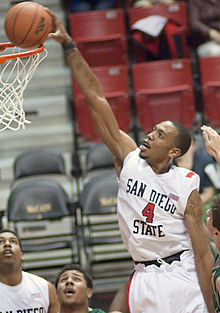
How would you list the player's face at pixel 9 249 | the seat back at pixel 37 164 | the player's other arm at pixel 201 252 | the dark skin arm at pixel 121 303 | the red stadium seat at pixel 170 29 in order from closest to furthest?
the player's other arm at pixel 201 252, the dark skin arm at pixel 121 303, the player's face at pixel 9 249, the seat back at pixel 37 164, the red stadium seat at pixel 170 29

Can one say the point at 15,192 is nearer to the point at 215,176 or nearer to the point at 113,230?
the point at 113,230

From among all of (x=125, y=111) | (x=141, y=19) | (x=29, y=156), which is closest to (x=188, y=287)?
(x=29, y=156)

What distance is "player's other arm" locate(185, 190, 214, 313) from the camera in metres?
3.62

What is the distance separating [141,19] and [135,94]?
3.27 feet

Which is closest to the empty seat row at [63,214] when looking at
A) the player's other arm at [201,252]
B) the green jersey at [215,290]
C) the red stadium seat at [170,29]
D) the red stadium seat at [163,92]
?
the red stadium seat at [163,92]

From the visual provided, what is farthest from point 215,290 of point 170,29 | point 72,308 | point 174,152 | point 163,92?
point 170,29

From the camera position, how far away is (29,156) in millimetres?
6387

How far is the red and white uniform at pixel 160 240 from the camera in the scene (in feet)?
11.9

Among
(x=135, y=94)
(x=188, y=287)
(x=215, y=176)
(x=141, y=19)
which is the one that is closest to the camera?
(x=188, y=287)

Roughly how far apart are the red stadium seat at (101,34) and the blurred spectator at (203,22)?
30.9 inches

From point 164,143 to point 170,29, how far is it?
3.61m

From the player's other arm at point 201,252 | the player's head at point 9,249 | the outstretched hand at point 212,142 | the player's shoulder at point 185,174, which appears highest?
the outstretched hand at point 212,142

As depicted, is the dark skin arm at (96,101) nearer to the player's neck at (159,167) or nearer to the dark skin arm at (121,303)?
the player's neck at (159,167)

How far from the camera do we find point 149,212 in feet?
12.1
